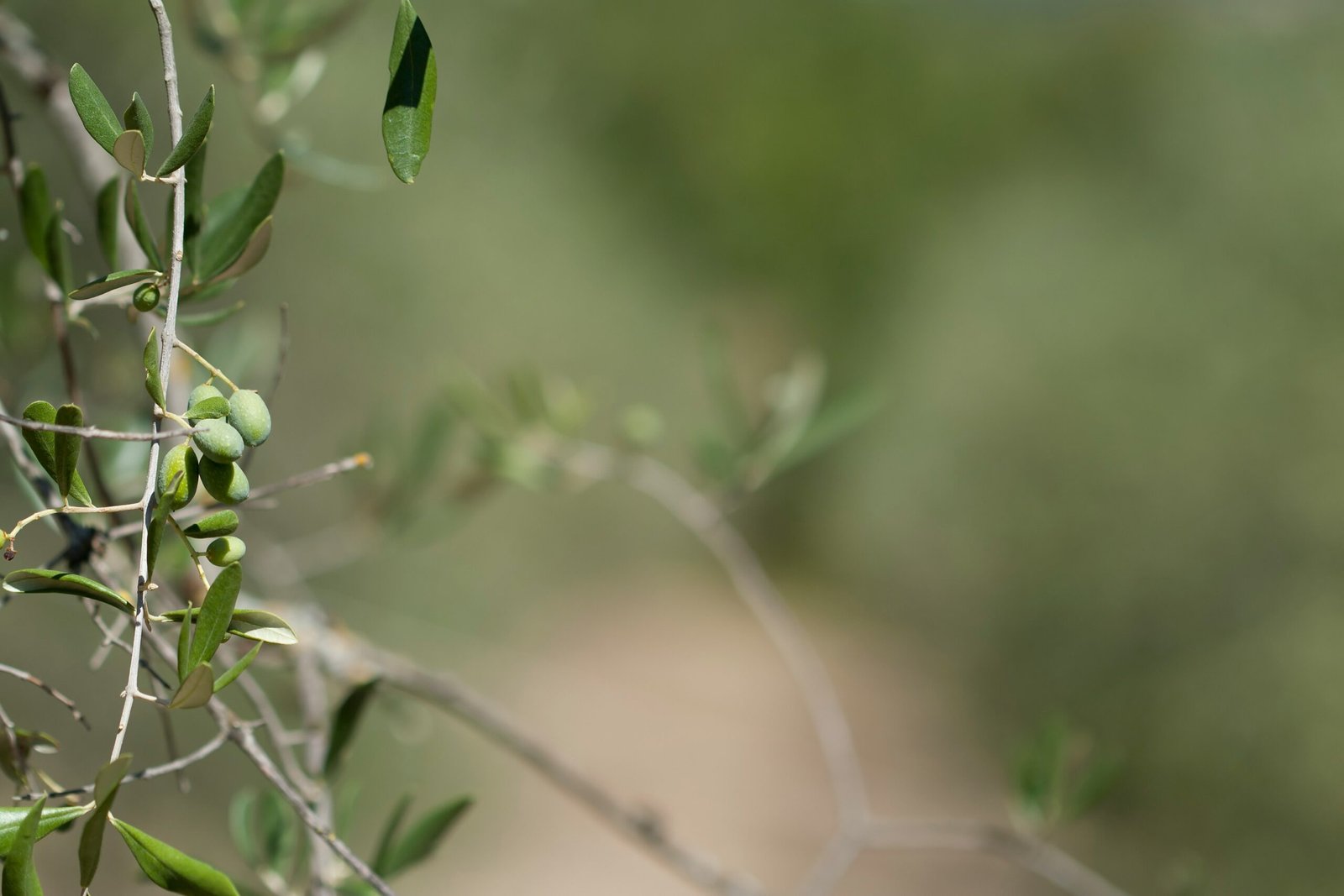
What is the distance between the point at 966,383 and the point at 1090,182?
72 centimetres

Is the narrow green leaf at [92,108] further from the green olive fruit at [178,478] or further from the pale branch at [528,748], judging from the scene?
the pale branch at [528,748]

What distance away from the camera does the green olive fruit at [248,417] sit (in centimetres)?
22

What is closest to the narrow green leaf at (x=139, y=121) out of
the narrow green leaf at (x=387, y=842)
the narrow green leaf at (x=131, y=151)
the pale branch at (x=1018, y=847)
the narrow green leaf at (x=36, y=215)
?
the narrow green leaf at (x=131, y=151)

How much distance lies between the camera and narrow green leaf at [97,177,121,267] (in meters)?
0.31

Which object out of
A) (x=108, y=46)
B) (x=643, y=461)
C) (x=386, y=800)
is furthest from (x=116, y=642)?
(x=386, y=800)

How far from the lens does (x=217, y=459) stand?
0.21m

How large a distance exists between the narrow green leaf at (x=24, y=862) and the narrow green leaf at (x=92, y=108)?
15 cm

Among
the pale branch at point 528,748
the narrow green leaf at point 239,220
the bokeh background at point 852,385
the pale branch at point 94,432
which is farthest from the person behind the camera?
the bokeh background at point 852,385

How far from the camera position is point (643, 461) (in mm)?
633

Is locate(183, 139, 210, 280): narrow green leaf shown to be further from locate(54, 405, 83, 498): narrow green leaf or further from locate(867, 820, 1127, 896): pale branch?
locate(867, 820, 1127, 896): pale branch

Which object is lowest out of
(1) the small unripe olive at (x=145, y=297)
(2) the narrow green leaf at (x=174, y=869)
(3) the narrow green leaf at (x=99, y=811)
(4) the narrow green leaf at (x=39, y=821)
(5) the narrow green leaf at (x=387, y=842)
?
(5) the narrow green leaf at (x=387, y=842)

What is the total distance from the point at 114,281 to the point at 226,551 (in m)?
0.07

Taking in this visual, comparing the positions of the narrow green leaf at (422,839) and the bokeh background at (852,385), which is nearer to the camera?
the narrow green leaf at (422,839)

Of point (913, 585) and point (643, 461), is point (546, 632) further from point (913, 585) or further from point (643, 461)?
point (643, 461)
